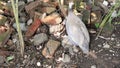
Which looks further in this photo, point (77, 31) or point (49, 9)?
point (49, 9)

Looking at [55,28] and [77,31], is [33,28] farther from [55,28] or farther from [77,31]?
[77,31]

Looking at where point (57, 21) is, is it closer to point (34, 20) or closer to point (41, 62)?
point (34, 20)

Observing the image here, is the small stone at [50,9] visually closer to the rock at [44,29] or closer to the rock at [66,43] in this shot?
the rock at [44,29]

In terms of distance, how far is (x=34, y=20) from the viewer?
2.07 metres

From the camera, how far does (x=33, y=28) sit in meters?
2.04

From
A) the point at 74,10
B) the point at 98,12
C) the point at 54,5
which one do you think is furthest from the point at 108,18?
the point at 54,5

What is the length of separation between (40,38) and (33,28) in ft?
0.31

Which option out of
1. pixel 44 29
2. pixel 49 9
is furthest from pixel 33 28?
pixel 49 9

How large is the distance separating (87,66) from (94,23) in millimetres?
339

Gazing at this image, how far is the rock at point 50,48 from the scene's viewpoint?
193 cm

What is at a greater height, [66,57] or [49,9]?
[49,9]

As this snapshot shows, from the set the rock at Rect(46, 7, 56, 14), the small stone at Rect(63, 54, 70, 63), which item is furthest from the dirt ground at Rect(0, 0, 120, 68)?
the rock at Rect(46, 7, 56, 14)

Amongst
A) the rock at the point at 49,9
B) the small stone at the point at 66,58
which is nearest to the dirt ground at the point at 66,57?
the small stone at the point at 66,58

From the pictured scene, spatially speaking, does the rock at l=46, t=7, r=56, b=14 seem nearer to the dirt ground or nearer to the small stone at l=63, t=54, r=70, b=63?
the dirt ground
